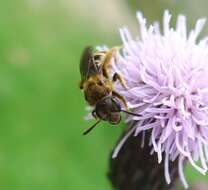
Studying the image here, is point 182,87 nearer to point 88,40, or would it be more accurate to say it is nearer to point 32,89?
point 32,89

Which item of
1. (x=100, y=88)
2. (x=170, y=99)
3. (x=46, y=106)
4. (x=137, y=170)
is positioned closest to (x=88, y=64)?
(x=100, y=88)

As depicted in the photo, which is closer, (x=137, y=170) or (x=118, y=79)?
(x=118, y=79)

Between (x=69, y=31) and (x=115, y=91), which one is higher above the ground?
(x=69, y=31)

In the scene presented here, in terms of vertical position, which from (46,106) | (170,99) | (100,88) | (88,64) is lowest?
(170,99)

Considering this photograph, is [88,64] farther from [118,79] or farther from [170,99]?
[170,99]

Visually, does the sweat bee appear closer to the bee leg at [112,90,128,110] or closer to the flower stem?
the bee leg at [112,90,128,110]

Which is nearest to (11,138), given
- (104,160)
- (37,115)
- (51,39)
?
(37,115)

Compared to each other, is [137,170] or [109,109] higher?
[109,109]
